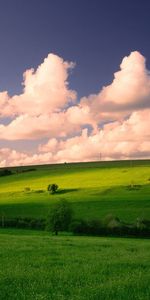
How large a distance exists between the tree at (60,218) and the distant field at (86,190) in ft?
54.8

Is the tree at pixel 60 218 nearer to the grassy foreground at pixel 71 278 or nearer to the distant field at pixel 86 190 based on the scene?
the distant field at pixel 86 190

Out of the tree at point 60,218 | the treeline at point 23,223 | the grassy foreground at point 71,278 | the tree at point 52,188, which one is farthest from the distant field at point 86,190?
the grassy foreground at point 71,278

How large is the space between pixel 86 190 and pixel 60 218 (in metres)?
50.8

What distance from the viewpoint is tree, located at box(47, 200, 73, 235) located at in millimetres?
76750

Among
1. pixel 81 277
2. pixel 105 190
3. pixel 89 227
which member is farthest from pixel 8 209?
pixel 81 277

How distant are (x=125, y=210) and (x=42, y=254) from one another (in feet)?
248

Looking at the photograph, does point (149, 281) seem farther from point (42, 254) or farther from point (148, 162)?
point (148, 162)

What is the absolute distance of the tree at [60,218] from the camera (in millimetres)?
76750

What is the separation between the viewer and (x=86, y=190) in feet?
418

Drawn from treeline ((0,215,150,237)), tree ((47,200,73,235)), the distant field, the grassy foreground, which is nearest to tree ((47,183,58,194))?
the distant field

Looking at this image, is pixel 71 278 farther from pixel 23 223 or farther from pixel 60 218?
pixel 23 223

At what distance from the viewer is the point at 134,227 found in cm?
7388

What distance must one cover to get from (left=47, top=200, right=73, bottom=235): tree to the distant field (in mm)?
16711

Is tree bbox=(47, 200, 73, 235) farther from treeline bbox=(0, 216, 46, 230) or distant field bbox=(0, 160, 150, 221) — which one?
distant field bbox=(0, 160, 150, 221)
